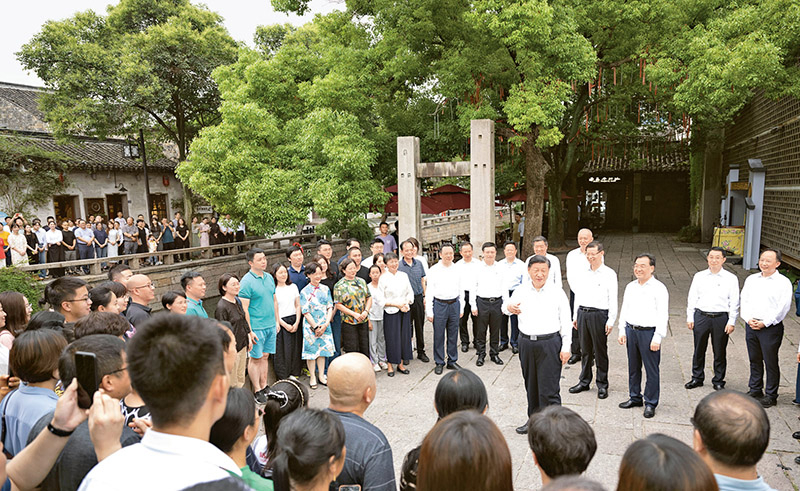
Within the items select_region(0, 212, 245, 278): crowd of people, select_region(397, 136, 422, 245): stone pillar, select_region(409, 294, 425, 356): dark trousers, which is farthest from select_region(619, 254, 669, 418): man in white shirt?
select_region(0, 212, 245, 278): crowd of people

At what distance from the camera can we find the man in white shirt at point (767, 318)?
17.0 ft

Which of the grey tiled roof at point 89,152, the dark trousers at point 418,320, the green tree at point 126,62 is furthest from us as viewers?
the grey tiled roof at point 89,152

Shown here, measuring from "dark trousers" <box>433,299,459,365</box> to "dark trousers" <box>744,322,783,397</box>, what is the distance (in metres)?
3.38

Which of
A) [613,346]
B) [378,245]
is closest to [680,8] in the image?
[613,346]

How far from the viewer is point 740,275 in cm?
1253

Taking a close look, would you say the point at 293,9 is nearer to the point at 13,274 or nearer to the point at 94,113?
the point at 94,113

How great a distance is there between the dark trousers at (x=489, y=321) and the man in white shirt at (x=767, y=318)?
2955 mm

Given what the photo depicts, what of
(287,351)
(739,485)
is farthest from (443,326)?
(739,485)

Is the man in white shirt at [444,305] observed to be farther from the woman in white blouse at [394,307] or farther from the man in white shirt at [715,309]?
the man in white shirt at [715,309]

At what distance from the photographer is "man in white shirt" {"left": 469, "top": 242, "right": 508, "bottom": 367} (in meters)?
7.16

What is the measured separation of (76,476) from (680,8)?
13.1 m

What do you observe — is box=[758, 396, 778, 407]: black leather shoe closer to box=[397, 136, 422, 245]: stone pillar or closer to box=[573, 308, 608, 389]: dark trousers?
box=[573, 308, 608, 389]: dark trousers

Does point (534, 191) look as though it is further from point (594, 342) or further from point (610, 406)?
point (610, 406)

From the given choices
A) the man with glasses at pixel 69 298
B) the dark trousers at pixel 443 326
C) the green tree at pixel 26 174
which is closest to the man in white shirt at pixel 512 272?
the dark trousers at pixel 443 326
